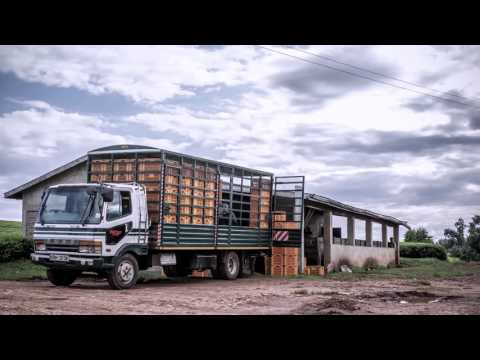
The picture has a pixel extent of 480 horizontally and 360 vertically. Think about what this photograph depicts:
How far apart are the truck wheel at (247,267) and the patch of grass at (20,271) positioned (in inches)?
259

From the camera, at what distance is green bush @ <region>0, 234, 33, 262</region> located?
20672 millimetres

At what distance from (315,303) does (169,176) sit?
5.77 m

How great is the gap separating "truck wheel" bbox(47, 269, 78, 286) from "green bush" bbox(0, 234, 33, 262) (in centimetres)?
665

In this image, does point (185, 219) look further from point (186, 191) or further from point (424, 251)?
point (424, 251)

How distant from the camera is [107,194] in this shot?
13570mm

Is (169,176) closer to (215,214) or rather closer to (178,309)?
(215,214)

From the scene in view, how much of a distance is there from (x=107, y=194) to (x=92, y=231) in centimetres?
94

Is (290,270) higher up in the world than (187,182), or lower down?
lower down

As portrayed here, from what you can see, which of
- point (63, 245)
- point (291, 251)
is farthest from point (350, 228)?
point (63, 245)

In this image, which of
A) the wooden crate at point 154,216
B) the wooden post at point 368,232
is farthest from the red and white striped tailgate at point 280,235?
the wooden post at point 368,232
